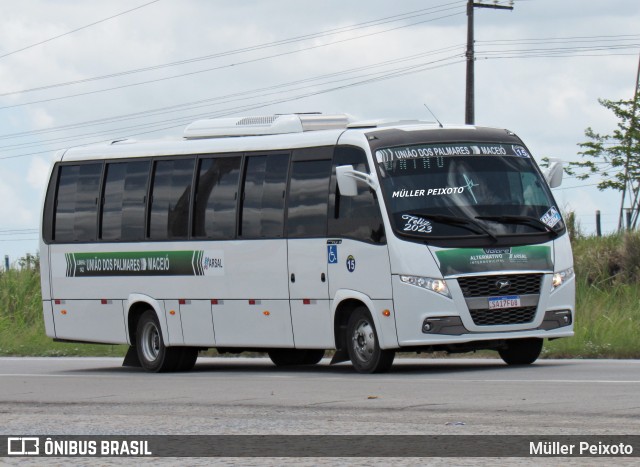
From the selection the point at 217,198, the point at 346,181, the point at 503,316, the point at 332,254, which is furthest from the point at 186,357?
the point at 503,316

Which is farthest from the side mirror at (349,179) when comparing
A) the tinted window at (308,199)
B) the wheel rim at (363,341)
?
the wheel rim at (363,341)

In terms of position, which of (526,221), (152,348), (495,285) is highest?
(526,221)

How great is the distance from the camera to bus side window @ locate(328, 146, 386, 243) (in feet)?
61.9

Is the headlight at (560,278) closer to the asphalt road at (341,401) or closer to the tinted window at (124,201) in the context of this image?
the asphalt road at (341,401)

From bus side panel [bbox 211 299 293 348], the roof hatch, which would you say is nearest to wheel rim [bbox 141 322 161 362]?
bus side panel [bbox 211 299 293 348]

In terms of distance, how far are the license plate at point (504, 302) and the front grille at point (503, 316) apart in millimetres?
45

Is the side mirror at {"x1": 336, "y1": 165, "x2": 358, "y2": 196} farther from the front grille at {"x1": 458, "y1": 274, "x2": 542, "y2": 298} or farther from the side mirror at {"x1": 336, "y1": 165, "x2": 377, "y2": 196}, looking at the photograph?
the front grille at {"x1": 458, "y1": 274, "x2": 542, "y2": 298}

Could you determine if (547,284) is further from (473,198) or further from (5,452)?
(5,452)

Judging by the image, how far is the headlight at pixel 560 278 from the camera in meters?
19.0

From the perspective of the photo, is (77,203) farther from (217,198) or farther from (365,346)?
(365,346)

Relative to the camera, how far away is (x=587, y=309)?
2553 centimetres

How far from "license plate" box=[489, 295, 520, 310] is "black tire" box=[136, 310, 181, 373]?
5.38 metres

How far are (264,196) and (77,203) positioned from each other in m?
3.91

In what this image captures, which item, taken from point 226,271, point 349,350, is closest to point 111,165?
point 226,271
